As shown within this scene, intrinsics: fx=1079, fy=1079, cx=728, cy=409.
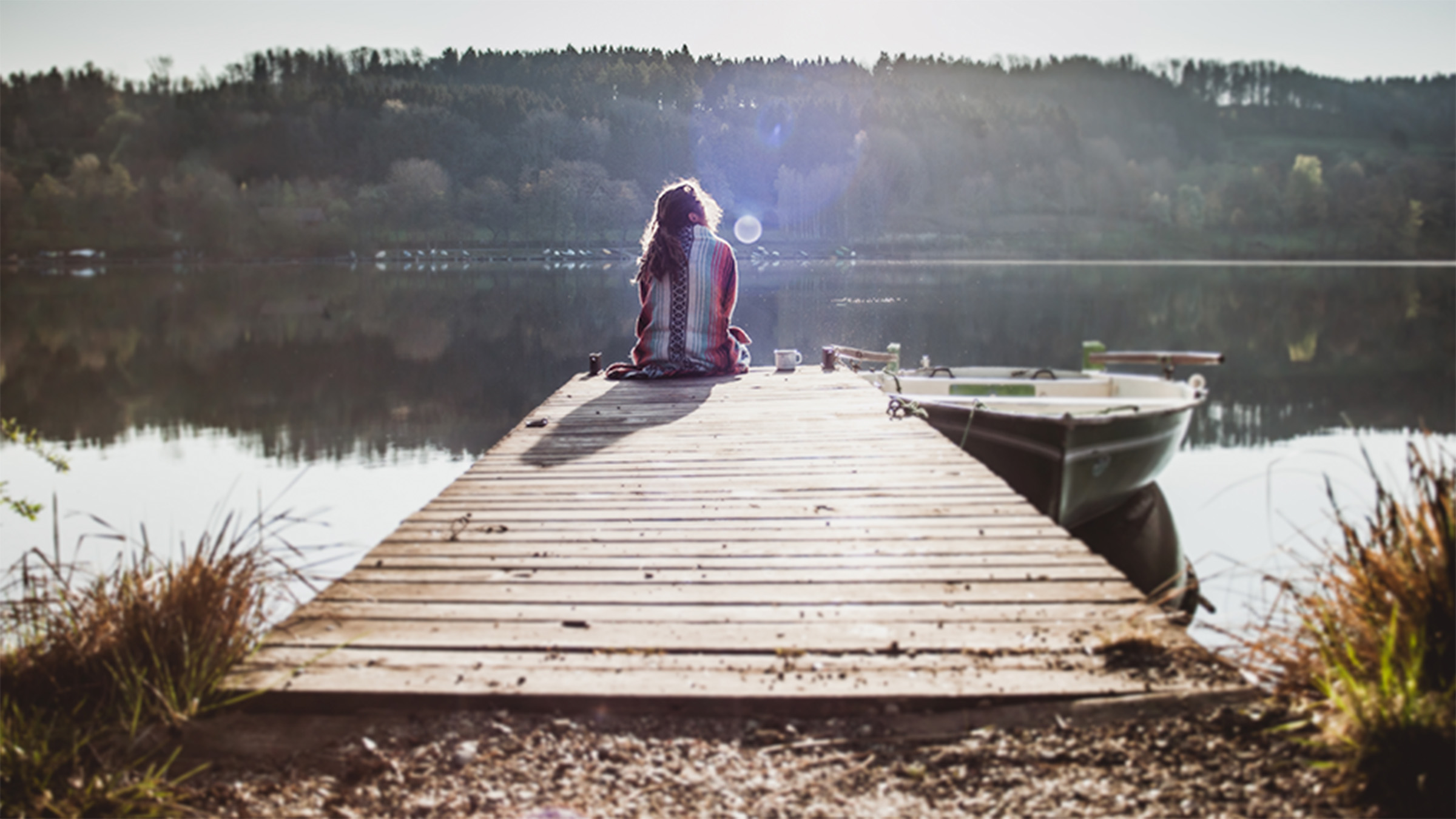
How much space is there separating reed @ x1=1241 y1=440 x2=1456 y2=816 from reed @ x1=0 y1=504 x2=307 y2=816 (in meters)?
2.79

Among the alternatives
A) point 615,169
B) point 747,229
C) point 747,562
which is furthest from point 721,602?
point 615,169

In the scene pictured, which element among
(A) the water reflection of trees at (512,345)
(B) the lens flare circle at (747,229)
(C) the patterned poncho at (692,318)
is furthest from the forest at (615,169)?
(C) the patterned poncho at (692,318)

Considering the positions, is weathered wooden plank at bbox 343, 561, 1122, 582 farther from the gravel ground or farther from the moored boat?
the moored boat

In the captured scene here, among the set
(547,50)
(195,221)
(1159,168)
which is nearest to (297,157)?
(195,221)

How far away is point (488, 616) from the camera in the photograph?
3525mm

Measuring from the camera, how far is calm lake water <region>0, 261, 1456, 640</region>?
1019 cm

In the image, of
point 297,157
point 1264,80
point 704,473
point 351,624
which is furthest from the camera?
point 1264,80

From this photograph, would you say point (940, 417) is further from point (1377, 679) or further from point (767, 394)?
point (1377, 679)

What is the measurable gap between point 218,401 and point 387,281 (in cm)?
4704

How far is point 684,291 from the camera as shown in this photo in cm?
925

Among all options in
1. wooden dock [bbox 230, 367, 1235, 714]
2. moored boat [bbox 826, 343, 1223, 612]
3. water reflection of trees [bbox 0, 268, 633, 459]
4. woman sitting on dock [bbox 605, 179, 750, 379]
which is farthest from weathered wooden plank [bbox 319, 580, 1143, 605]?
water reflection of trees [bbox 0, 268, 633, 459]

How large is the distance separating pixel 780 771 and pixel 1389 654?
1.47 meters

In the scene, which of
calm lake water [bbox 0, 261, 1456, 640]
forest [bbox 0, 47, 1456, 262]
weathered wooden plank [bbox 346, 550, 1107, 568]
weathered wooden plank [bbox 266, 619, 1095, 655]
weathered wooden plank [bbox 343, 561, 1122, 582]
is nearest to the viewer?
weathered wooden plank [bbox 266, 619, 1095, 655]

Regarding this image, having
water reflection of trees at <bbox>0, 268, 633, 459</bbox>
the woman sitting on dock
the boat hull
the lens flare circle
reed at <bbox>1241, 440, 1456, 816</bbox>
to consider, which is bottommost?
water reflection of trees at <bbox>0, 268, 633, 459</bbox>
